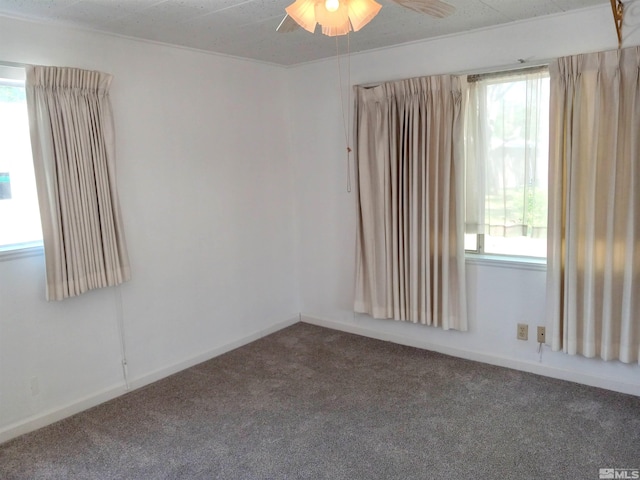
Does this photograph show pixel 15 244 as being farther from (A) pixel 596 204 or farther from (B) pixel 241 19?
(A) pixel 596 204

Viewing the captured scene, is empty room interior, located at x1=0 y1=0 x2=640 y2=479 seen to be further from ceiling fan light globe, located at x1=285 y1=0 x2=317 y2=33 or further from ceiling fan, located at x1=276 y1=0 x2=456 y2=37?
ceiling fan light globe, located at x1=285 y1=0 x2=317 y2=33

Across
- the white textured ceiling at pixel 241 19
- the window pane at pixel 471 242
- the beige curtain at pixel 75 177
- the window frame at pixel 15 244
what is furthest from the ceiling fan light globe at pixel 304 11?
the window pane at pixel 471 242

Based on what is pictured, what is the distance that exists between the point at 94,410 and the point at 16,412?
0.44m

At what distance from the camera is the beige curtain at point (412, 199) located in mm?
3520

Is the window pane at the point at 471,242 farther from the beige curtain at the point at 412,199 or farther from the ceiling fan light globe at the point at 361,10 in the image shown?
the ceiling fan light globe at the point at 361,10

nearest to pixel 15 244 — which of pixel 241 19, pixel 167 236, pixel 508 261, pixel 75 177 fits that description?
pixel 75 177

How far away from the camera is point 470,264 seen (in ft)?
Result: 11.8

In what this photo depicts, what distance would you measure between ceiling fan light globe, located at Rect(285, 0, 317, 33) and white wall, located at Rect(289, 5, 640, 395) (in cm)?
190

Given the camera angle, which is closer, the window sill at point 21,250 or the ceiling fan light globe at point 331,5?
the ceiling fan light globe at point 331,5

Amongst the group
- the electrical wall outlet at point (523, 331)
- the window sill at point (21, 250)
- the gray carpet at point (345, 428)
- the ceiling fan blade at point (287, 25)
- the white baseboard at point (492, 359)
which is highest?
the ceiling fan blade at point (287, 25)

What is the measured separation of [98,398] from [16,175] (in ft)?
4.91

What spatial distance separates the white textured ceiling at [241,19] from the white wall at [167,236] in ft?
0.64

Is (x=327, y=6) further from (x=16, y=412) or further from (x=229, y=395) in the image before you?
(x=16, y=412)

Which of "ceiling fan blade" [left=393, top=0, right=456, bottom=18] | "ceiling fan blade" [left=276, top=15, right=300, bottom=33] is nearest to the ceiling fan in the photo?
"ceiling fan blade" [left=393, top=0, right=456, bottom=18]
